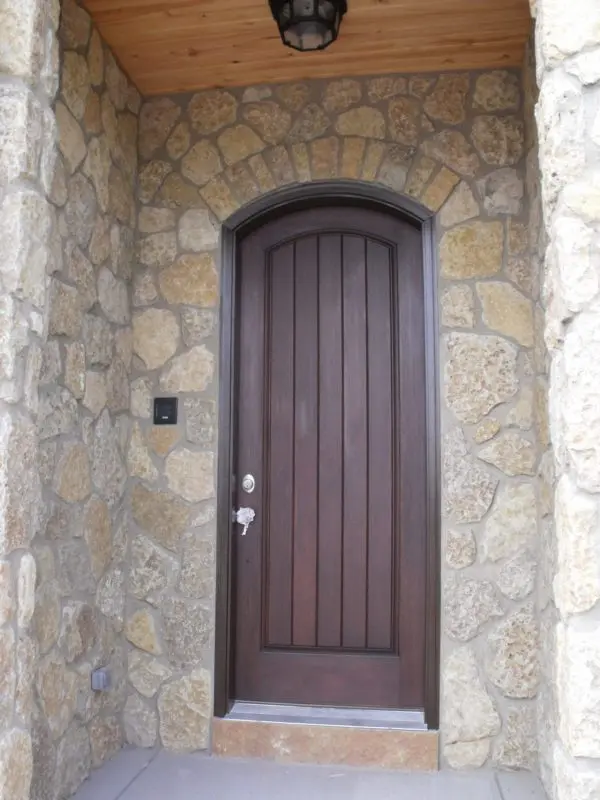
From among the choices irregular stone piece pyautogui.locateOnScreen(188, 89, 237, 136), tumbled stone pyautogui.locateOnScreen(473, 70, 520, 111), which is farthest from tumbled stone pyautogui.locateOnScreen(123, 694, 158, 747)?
tumbled stone pyautogui.locateOnScreen(473, 70, 520, 111)

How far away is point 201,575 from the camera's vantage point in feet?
9.08

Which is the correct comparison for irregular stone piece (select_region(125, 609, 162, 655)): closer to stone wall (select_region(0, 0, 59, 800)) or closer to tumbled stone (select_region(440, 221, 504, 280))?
stone wall (select_region(0, 0, 59, 800))

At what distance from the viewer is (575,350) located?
57.8 inches

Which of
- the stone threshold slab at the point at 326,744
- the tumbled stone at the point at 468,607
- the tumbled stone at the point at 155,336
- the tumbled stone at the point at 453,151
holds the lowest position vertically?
the stone threshold slab at the point at 326,744

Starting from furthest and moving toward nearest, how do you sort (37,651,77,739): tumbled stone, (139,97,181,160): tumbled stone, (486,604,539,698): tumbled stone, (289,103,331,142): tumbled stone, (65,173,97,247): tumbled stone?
(139,97,181,160): tumbled stone < (289,103,331,142): tumbled stone < (486,604,539,698): tumbled stone < (65,173,97,247): tumbled stone < (37,651,77,739): tumbled stone

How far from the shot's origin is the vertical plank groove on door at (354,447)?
2801 millimetres

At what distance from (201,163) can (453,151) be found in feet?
3.39

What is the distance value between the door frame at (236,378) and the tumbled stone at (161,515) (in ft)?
0.52

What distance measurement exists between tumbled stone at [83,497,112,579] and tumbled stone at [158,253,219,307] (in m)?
0.89

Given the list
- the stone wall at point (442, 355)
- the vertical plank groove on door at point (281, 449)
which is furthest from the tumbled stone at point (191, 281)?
the vertical plank groove on door at point (281, 449)

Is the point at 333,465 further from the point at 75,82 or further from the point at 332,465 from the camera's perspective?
the point at 75,82

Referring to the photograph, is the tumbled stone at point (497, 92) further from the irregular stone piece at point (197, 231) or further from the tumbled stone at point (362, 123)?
the irregular stone piece at point (197, 231)

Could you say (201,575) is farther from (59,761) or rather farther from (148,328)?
(148,328)

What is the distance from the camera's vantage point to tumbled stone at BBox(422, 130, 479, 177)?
276 centimetres
